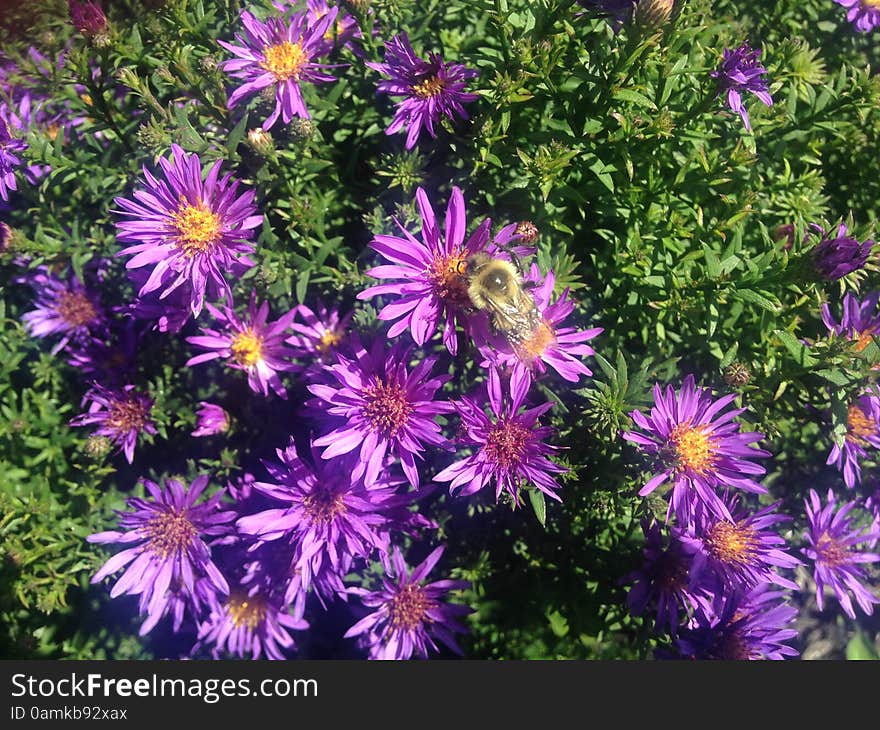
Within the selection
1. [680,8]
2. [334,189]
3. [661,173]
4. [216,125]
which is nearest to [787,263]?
[661,173]

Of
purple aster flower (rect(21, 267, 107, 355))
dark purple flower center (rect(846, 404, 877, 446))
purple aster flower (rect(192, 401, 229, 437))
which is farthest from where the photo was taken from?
purple aster flower (rect(21, 267, 107, 355))

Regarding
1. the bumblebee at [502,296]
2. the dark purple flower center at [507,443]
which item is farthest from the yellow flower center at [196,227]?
the dark purple flower center at [507,443]

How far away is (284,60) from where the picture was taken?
2.57 metres

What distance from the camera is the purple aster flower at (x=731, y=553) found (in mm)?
2500

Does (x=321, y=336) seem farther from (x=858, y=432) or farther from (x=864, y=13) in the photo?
(x=864, y=13)

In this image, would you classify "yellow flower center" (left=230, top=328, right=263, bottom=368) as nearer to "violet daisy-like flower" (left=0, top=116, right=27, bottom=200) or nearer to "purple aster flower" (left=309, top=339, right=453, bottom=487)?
"purple aster flower" (left=309, top=339, right=453, bottom=487)

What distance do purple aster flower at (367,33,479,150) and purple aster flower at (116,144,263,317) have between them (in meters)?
0.72

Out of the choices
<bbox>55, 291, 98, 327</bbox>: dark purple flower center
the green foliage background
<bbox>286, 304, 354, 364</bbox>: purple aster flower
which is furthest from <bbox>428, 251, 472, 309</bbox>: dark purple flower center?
<bbox>55, 291, 98, 327</bbox>: dark purple flower center

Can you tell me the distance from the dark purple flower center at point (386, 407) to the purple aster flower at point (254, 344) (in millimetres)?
512

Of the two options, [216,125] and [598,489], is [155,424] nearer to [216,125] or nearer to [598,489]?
[216,125]

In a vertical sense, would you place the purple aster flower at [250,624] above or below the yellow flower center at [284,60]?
below

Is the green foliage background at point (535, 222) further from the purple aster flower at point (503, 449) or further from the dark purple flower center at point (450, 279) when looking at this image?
the dark purple flower center at point (450, 279)

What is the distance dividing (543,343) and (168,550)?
5.89 ft

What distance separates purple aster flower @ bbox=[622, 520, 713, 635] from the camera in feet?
8.58
